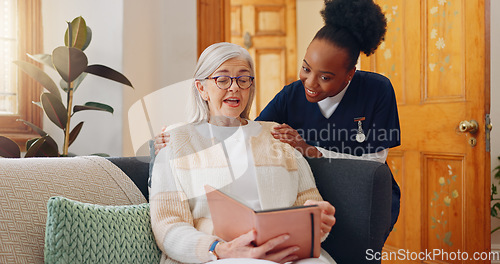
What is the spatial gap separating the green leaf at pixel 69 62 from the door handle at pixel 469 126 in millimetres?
1901

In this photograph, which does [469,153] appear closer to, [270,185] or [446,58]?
[446,58]

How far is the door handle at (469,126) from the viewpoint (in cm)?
227

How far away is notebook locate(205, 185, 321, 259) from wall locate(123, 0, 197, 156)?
145 cm

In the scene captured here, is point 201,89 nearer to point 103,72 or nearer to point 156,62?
point 103,72

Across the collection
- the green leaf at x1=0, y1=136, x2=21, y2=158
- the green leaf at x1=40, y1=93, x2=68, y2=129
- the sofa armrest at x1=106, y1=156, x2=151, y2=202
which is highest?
the green leaf at x1=40, y1=93, x2=68, y2=129

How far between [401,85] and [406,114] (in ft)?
0.58

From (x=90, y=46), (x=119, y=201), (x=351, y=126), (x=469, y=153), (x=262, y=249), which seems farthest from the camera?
(x=90, y=46)

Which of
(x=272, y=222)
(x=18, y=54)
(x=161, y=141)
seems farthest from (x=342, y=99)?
(x=18, y=54)

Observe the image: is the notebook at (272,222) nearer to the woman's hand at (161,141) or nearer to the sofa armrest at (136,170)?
the woman's hand at (161,141)

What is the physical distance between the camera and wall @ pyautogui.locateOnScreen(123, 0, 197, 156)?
2.60 metres

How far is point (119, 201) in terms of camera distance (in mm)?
1482

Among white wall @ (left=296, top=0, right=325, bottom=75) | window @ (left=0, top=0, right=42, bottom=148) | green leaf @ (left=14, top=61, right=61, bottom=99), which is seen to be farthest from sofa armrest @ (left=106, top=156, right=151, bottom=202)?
white wall @ (left=296, top=0, right=325, bottom=75)

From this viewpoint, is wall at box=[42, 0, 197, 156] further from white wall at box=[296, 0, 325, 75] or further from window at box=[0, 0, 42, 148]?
white wall at box=[296, 0, 325, 75]

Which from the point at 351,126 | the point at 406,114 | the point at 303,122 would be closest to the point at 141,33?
the point at 303,122
